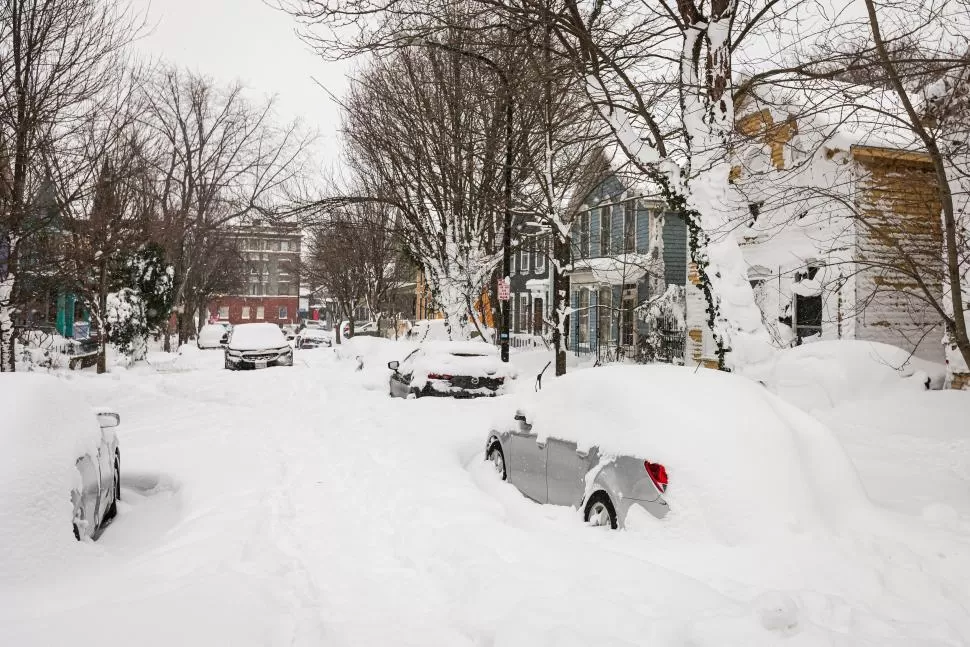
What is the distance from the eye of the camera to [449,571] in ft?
17.1

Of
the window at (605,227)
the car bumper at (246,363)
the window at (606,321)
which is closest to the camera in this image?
the car bumper at (246,363)

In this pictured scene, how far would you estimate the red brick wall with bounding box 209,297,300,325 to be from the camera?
4072 inches

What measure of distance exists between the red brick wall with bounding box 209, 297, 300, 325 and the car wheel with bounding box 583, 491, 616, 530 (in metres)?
99.2

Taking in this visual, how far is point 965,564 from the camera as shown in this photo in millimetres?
5129

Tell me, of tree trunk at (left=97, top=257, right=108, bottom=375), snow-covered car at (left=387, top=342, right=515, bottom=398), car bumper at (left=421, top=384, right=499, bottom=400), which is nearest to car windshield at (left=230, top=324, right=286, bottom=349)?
tree trunk at (left=97, top=257, right=108, bottom=375)

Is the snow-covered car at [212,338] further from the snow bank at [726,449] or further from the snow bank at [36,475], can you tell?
the snow bank at [726,449]

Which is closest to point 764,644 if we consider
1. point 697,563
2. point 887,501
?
point 697,563

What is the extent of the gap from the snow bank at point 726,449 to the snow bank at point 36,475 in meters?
3.77

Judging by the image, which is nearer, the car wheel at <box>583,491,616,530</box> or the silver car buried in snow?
the silver car buried in snow

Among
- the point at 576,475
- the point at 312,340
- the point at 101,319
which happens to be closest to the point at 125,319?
the point at 101,319

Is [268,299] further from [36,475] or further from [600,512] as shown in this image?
[36,475]

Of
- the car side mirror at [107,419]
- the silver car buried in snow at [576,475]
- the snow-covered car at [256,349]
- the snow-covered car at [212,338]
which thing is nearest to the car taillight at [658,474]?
the silver car buried in snow at [576,475]

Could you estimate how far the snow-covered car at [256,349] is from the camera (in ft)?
88.9

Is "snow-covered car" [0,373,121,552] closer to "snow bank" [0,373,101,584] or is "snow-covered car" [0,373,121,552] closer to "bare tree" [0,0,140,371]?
"snow bank" [0,373,101,584]
